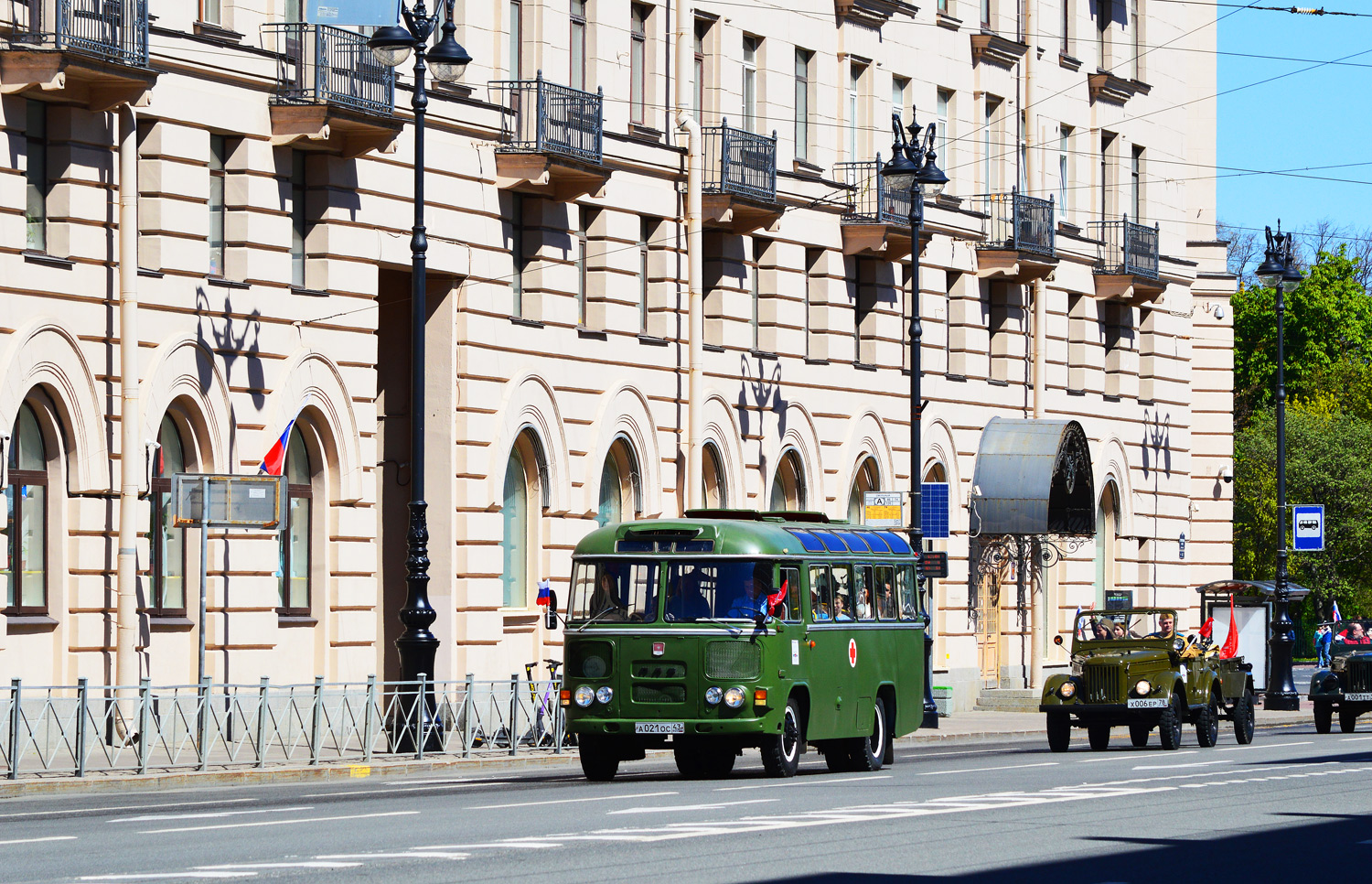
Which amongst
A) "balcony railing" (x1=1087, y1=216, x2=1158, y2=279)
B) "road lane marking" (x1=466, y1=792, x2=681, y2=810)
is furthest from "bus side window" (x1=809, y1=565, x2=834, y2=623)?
"balcony railing" (x1=1087, y1=216, x2=1158, y2=279)

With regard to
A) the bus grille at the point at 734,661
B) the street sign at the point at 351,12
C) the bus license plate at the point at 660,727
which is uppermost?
the street sign at the point at 351,12

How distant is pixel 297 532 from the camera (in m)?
33.1

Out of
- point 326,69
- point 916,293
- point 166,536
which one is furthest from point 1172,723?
point 326,69

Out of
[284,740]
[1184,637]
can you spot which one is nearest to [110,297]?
[284,740]

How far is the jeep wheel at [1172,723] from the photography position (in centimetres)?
3092

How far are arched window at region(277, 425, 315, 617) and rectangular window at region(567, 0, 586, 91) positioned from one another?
27.1ft

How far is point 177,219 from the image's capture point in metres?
30.4

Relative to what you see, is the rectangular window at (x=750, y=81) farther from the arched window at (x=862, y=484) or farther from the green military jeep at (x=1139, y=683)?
the green military jeep at (x=1139, y=683)

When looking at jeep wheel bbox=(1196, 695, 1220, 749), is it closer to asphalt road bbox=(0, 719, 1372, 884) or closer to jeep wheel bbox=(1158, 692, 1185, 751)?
jeep wheel bbox=(1158, 692, 1185, 751)

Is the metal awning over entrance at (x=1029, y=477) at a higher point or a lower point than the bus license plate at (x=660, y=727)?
higher

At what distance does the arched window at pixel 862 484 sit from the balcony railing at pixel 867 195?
4.67 meters

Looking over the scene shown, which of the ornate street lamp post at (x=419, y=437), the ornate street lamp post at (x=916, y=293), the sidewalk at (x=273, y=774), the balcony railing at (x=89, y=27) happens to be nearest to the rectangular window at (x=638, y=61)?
the ornate street lamp post at (x=916, y=293)

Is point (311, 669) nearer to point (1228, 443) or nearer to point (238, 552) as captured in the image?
point (238, 552)

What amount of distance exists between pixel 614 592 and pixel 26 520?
8075 millimetres
